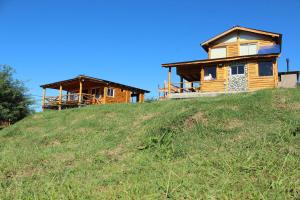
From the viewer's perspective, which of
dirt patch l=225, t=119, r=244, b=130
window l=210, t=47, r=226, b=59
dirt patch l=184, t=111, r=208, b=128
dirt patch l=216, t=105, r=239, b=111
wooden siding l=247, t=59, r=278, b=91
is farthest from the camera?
window l=210, t=47, r=226, b=59

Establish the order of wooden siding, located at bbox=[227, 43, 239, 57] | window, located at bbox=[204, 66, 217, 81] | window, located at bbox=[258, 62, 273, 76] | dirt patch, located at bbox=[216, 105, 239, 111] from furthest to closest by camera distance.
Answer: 1. wooden siding, located at bbox=[227, 43, 239, 57]
2. window, located at bbox=[204, 66, 217, 81]
3. window, located at bbox=[258, 62, 273, 76]
4. dirt patch, located at bbox=[216, 105, 239, 111]

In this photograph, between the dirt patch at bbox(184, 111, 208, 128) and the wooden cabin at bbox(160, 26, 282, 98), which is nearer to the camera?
the dirt patch at bbox(184, 111, 208, 128)

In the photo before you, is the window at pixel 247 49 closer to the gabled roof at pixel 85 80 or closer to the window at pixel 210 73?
the window at pixel 210 73

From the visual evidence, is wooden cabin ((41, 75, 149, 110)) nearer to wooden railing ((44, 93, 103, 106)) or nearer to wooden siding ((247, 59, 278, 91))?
wooden railing ((44, 93, 103, 106))

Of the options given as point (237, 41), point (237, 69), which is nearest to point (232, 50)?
point (237, 41)

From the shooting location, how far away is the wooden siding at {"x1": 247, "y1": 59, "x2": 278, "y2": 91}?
2080 cm

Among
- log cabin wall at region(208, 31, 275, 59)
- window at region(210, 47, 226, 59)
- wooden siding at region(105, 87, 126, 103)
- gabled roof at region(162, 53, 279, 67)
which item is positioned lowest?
wooden siding at region(105, 87, 126, 103)

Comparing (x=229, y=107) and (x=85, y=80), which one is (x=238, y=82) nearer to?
(x=229, y=107)

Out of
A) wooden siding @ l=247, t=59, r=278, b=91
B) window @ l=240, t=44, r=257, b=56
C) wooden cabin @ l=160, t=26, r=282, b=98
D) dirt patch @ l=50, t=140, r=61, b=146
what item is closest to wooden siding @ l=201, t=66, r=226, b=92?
wooden cabin @ l=160, t=26, r=282, b=98

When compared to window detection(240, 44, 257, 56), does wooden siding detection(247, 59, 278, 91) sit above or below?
below

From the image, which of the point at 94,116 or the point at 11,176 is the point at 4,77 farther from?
the point at 11,176

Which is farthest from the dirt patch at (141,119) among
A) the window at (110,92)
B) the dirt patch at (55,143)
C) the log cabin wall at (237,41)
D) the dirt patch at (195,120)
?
the window at (110,92)

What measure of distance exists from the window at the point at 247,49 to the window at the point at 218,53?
4.81 feet

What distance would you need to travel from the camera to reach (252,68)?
2170cm
